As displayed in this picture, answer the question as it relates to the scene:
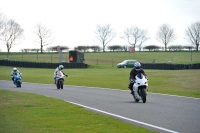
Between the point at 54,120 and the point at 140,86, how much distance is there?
251 inches

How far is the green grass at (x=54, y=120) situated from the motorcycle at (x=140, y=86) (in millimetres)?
2988

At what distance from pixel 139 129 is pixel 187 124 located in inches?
54.3

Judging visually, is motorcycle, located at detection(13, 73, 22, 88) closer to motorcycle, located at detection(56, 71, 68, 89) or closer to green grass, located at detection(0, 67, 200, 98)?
motorcycle, located at detection(56, 71, 68, 89)

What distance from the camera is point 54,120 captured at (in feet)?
39.7

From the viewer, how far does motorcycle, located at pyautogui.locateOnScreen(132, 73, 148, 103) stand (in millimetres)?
17742

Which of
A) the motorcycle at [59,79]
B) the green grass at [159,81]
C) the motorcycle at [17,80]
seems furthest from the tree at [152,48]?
the motorcycle at [59,79]

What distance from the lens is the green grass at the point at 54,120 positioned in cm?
1040

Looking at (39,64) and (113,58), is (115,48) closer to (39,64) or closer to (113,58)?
(113,58)

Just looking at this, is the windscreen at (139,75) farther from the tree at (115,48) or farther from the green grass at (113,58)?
the tree at (115,48)

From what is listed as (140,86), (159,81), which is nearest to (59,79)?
(159,81)

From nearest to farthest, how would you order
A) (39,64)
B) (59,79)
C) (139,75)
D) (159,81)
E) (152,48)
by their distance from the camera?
(139,75) < (59,79) < (159,81) < (39,64) < (152,48)

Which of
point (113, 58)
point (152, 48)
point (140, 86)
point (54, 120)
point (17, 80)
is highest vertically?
point (152, 48)

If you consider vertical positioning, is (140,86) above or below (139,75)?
below

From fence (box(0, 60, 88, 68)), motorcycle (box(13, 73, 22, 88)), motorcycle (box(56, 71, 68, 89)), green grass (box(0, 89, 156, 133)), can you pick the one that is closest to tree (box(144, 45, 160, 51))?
fence (box(0, 60, 88, 68))
